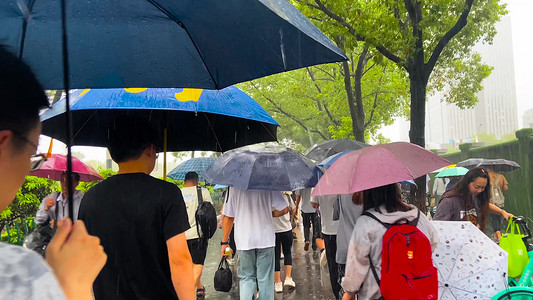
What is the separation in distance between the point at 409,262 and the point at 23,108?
8.67 ft

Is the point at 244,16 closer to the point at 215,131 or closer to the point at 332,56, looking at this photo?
the point at 332,56

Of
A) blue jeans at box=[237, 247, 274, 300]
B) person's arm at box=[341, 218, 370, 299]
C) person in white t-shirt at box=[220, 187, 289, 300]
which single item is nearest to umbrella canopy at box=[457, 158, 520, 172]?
person in white t-shirt at box=[220, 187, 289, 300]

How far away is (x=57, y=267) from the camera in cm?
110

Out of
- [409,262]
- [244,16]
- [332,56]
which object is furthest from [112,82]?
[409,262]

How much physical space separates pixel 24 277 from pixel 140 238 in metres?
1.52

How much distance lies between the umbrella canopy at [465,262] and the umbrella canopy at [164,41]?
102 inches

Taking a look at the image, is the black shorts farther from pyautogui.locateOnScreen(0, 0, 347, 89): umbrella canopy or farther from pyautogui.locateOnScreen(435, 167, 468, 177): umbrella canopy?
pyautogui.locateOnScreen(435, 167, 468, 177): umbrella canopy

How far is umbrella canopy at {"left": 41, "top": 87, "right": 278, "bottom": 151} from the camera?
3.03m

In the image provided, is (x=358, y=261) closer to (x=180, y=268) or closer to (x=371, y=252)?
(x=371, y=252)

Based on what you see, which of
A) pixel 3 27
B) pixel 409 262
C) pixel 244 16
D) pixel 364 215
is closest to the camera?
pixel 244 16

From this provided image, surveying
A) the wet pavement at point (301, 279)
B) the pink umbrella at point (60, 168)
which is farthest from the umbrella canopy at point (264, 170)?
the wet pavement at point (301, 279)

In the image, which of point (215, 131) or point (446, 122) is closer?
point (215, 131)

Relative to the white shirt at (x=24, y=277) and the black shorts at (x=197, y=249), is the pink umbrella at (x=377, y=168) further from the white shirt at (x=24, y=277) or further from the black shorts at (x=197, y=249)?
the black shorts at (x=197, y=249)

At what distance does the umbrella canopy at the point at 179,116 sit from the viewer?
303 cm
